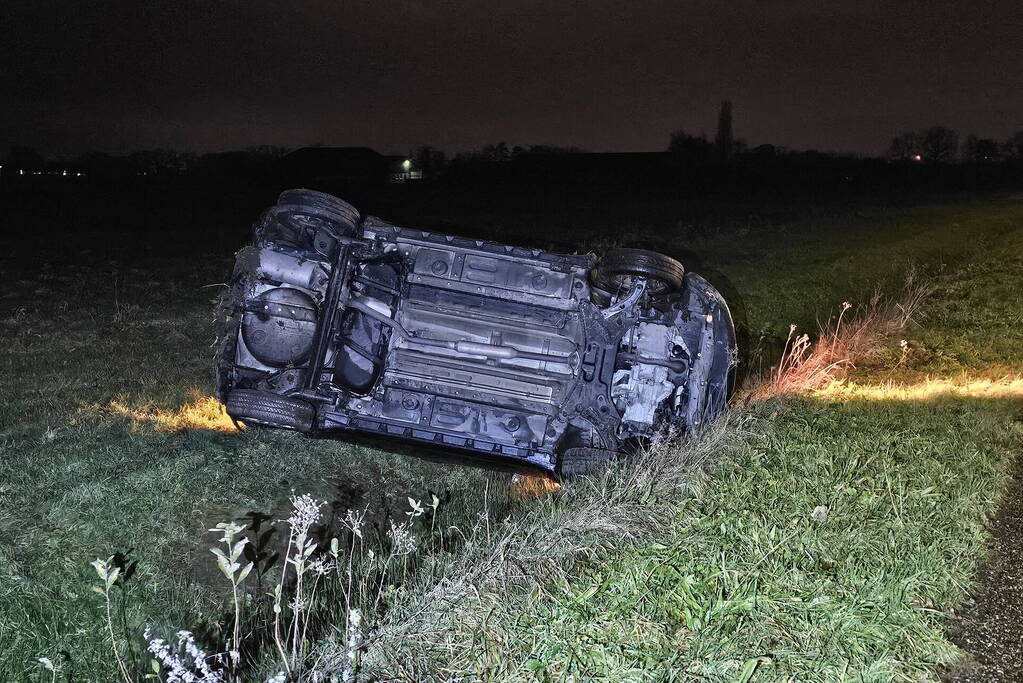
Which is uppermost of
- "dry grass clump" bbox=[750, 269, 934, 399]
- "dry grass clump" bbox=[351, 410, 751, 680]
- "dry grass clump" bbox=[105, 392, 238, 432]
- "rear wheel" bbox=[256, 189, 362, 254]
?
"rear wheel" bbox=[256, 189, 362, 254]

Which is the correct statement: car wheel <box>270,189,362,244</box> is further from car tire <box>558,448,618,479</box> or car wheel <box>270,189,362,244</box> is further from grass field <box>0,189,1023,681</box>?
car tire <box>558,448,618,479</box>

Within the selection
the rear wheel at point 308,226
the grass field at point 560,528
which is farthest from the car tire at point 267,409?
the rear wheel at point 308,226

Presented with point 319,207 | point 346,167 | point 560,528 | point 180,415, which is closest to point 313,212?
point 319,207

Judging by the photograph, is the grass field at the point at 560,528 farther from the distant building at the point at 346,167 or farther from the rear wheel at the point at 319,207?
the distant building at the point at 346,167

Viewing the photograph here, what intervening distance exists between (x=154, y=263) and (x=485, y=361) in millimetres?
13742

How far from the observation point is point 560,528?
16.1 feet

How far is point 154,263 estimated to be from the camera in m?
18.1

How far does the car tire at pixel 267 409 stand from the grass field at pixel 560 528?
508 mm

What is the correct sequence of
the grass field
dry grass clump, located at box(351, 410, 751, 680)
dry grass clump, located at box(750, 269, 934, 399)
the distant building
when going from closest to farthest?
dry grass clump, located at box(351, 410, 751, 680) < the grass field < dry grass clump, located at box(750, 269, 934, 399) < the distant building

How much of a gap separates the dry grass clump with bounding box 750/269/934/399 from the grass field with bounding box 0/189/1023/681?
0.25 meters

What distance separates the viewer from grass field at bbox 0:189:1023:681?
161 inches

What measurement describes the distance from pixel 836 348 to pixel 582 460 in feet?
17.4

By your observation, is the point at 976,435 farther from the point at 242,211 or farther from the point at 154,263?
the point at 242,211

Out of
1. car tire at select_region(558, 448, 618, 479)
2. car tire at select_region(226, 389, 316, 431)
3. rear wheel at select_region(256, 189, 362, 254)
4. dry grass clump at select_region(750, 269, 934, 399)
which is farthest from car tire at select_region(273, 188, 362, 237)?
dry grass clump at select_region(750, 269, 934, 399)
